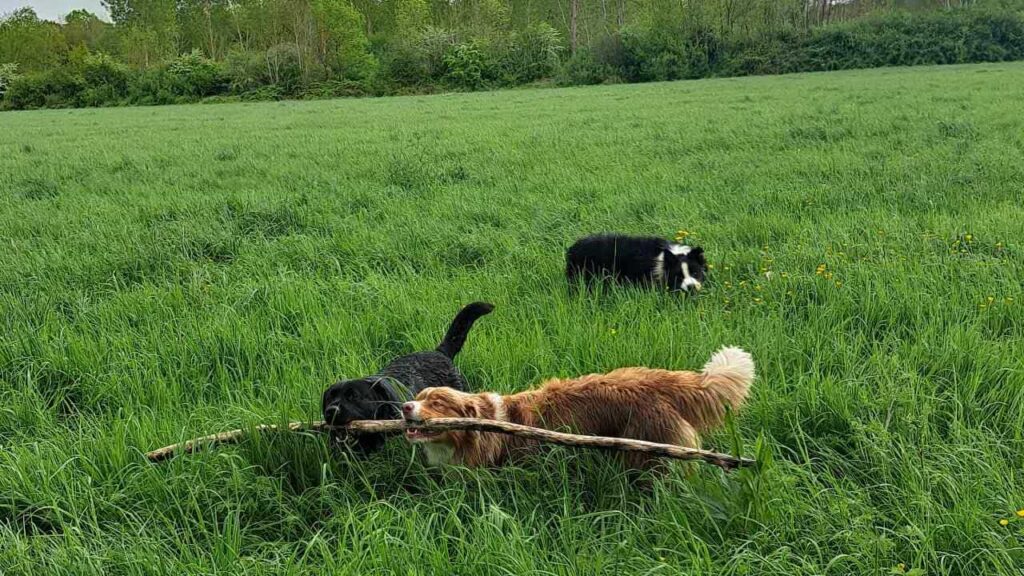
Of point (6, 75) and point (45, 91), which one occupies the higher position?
point (6, 75)

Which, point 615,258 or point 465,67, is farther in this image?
point 465,67

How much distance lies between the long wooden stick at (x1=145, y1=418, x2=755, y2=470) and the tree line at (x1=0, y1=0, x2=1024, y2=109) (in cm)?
4695

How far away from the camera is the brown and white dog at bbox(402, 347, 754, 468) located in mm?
2432

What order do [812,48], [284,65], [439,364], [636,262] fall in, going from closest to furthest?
[439,364] → [636,262] → [812,48] → [284,65]

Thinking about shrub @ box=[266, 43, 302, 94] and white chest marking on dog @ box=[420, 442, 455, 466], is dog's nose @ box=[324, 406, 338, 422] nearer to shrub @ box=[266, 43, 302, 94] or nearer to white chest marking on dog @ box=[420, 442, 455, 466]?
white chest marking on dog @ box=[420, 442, 455, 466]

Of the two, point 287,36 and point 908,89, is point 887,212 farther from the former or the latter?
point 287,36

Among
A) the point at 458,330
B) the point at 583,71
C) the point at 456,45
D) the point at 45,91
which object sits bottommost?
the point at 458,330

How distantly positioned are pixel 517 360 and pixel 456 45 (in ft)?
175

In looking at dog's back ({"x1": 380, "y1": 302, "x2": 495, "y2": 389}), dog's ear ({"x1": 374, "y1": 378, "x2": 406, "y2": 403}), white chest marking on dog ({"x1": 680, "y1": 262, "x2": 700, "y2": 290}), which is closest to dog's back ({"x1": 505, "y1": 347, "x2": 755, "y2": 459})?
dog's ear ({"x1": 374, "y1": 378, "x2": 406, "y2": 403})

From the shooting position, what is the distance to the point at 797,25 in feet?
154

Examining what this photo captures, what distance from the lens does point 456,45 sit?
2066 inches

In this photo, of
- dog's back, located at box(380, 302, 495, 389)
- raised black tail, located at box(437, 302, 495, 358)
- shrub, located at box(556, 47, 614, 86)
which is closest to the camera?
dog's back, located at box(380, 302, 495, 389)

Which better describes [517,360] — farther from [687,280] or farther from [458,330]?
[687,280]

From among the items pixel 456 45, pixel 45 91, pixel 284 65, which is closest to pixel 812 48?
pixel 456 45
